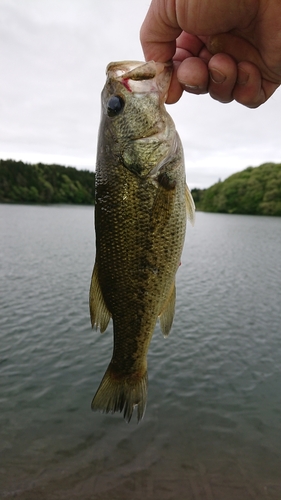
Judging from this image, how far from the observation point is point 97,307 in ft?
9.02

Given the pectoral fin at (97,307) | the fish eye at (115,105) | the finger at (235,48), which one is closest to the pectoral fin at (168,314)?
the pectoral fin at (97,307)

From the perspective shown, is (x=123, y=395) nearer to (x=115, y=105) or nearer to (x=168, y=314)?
(x=168, y=314)

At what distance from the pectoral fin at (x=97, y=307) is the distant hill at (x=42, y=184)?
102866 millimetres

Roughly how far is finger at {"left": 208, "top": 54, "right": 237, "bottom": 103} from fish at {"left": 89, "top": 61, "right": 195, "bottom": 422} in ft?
1.54

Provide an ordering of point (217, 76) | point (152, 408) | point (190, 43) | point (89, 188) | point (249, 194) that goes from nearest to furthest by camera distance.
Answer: point (217, 76), point (190, 43), point (152, 408), point (249, 194), point (89, 188)

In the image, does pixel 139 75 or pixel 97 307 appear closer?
pixel 139 75

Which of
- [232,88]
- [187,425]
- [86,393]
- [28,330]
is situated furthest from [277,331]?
[232,88]

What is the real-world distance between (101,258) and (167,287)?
1.75ft

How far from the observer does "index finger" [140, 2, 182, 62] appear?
8.99 ft

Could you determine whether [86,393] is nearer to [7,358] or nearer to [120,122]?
[7,358]

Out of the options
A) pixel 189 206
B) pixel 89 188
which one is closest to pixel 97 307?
pixel 189 206

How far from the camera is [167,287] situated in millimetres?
2736

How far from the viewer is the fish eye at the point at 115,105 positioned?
2.63m

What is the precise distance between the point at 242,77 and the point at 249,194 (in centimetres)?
9302
